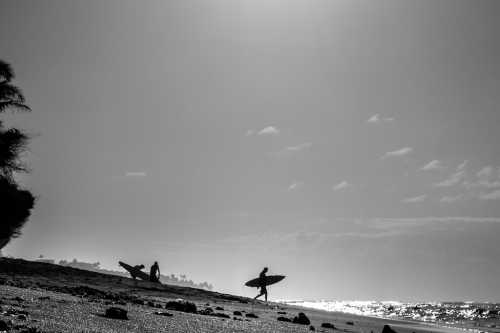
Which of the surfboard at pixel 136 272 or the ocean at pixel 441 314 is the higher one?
the surfboard at pixel 136 272

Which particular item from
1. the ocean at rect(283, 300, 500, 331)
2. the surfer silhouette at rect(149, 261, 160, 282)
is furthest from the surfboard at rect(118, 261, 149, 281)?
the ocean at rect(283, 300, 500, 331)

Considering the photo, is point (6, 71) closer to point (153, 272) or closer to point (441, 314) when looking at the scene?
point (153, 272)

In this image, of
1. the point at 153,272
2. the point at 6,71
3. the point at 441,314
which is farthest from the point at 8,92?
the point at 441,314

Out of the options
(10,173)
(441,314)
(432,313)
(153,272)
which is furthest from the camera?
(432,313)

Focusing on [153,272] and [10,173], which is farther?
[153,272]

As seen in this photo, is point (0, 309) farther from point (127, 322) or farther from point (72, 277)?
point (72, 277)

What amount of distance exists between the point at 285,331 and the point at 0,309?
328 inches

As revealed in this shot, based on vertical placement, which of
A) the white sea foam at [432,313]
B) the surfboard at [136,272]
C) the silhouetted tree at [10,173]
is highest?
the silhouetted tree at [10,173]

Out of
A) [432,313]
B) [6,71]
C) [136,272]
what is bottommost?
[432,313]

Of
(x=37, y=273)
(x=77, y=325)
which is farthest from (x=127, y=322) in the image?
(x=37, y=273)

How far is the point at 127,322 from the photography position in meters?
9.77

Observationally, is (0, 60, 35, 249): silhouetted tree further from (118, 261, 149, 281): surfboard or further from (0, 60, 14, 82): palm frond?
(118, 261, 149, 281): surfboard

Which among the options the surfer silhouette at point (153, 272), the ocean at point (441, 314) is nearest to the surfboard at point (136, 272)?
the surfer silhouette at point (153, 272)

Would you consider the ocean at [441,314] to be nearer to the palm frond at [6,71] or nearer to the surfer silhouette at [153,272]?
the surfer silhouette at [153,272]
